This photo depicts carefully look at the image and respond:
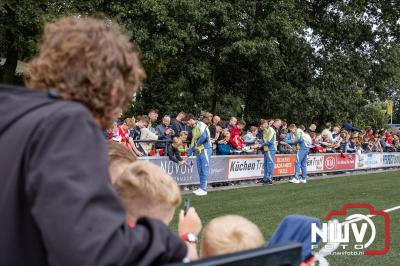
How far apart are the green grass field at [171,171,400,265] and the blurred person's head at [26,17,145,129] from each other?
5865mm

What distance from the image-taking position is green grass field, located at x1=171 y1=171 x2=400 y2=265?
8445 mm

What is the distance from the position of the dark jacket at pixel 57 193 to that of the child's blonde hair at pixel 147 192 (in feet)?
1.79

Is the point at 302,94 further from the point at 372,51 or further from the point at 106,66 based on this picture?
the point at 106,66

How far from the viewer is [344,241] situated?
795 cm

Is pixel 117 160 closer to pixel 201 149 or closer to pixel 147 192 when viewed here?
pixel 147 192

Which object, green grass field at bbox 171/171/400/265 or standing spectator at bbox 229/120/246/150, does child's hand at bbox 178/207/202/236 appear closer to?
green grass field at bbox 171/171/400/265

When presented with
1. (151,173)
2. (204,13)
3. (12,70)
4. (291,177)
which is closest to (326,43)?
(204,13)

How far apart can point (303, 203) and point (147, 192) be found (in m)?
11.7

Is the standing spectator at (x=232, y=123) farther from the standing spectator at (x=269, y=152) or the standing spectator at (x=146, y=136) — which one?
the standing spectator at (x=146, y=136)

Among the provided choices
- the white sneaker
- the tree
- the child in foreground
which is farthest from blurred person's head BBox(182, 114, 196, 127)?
the child in foreground

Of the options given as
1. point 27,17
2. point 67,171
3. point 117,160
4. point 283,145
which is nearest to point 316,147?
point 283,145

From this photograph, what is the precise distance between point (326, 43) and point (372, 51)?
9.22 ft

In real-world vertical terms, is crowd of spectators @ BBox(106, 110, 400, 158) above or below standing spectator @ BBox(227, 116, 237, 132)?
below

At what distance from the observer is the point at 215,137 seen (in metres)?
17.4
